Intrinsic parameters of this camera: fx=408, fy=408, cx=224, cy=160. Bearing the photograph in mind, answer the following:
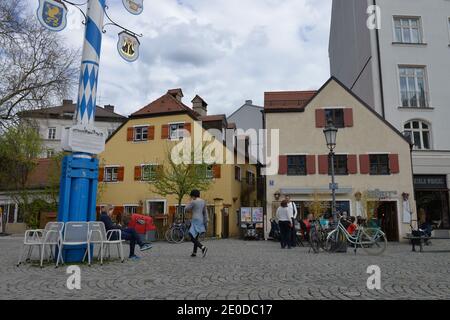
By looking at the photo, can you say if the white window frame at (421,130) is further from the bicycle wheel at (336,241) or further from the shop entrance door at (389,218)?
the bicycle wheel at (336,241)

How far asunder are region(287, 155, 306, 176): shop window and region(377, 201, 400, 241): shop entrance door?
5086mm

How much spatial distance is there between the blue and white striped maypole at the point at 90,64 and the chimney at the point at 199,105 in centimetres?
2675

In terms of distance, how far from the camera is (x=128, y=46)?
1047cm

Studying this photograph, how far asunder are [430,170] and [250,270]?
20.2 meters

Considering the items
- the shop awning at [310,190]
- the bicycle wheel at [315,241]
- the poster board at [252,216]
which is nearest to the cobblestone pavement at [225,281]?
the bicycle wheel at [315,241]

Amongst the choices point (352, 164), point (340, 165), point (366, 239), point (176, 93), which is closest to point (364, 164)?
point (352, 164)

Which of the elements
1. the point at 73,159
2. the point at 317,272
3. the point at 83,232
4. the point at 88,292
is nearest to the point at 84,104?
the point at 73,159

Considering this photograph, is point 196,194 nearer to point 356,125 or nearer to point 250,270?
point 250,270

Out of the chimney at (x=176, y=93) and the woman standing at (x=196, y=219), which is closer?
the woman standing at (x=196, y=219)

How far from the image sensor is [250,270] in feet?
25.8

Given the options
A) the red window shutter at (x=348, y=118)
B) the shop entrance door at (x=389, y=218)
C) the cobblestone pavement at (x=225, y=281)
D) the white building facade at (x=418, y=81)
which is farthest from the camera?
the red window shutter at (x=348, y=118)

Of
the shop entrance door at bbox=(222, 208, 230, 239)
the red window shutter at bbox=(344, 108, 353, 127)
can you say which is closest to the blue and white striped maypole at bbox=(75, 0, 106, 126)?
the shop entrance door at bbox=(222, 208, 230, 239)

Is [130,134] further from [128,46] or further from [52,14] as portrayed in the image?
[52,14]

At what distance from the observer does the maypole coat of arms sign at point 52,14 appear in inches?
343
